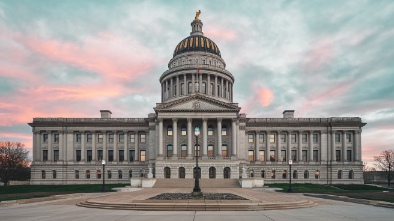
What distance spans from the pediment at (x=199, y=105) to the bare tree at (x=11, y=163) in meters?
43.1

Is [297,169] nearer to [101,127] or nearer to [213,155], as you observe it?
[213,155]

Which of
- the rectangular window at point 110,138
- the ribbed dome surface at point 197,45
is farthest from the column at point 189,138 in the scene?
the ribbed dome surface at point 197,45

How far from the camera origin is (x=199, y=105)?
217 feet

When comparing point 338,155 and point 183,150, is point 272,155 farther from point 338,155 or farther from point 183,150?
point 183,150

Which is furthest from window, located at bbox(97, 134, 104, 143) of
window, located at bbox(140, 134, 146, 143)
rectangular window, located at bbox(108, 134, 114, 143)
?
window, located at bbox(140, 134, 146, 143)

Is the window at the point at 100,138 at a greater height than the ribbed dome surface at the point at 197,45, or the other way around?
the ribbed dome surface at the point at 197,45

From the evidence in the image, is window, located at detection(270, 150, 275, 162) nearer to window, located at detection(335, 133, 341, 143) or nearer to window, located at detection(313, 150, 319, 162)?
window, located at detection(313, 150, 319, 162)

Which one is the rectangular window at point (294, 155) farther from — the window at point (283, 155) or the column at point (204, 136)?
the column at point (204, 136)

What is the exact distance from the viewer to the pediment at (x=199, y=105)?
65688 mm

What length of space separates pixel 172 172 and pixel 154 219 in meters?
45.7

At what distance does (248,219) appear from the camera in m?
17.0

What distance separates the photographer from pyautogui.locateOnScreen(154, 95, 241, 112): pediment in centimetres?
Result: 6569

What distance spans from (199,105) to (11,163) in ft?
175

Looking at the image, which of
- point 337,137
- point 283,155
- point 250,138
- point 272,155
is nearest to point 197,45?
point 250,138
